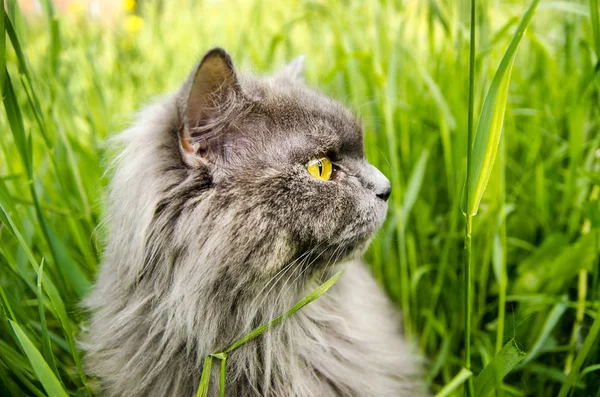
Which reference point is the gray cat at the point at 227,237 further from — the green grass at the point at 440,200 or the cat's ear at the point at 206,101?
the green grass at the point at 440,200

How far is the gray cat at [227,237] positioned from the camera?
1062mm

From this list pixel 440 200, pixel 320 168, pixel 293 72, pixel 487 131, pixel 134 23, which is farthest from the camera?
pixel 134 23

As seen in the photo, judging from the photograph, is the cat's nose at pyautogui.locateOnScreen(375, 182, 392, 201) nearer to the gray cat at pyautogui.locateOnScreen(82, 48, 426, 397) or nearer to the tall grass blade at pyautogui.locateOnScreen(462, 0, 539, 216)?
the gray cat at pyautogui.locateOnScreen(82, 48, 426, 397)

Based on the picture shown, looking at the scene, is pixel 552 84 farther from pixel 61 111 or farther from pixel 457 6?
pixel 61 111

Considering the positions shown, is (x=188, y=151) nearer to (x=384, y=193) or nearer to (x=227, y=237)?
(x=227, y=237)

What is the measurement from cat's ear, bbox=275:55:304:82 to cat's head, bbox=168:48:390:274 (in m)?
0.20

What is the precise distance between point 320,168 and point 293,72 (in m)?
0.45

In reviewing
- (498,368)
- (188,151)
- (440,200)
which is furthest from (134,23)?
(498,368)

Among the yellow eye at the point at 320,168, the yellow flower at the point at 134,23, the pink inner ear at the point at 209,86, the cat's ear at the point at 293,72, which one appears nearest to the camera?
the pink inner ear at the point at 209,86

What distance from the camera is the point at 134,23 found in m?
3.63

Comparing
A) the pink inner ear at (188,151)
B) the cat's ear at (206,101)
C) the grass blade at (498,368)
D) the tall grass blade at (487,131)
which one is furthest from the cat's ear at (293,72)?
the grass blade at (498,368)

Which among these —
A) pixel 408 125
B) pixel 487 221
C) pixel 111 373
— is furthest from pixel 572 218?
pixel 111 373

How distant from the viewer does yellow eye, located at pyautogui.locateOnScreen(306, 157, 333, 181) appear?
1.16 meters

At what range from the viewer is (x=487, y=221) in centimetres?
155
